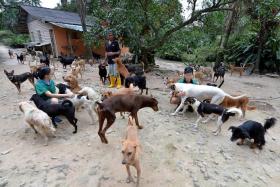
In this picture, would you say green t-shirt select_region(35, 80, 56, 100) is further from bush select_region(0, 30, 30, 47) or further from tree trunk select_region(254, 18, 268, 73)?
bush select_region(0, 30, 30, 47)

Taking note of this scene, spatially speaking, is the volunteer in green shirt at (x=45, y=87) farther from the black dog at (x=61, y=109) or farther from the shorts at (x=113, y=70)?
the shorts at (x=113, y=70)

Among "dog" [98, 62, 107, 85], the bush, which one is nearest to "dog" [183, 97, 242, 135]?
"dog" [98, 62, 107, 85]

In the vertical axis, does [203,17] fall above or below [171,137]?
above

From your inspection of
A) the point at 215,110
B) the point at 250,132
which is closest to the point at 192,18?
the point at 215,110

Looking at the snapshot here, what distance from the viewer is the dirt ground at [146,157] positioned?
385cm

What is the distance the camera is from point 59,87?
6156 millimetres

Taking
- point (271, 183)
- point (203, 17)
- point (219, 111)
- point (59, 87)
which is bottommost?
point (271, 183)

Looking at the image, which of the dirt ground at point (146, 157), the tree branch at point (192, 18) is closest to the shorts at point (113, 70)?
the dirt ground at point (146, 157)

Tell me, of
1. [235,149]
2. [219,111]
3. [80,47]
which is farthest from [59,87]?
[80,47]

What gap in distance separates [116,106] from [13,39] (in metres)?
33.5

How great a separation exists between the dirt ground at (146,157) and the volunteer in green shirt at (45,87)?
2.27 ft

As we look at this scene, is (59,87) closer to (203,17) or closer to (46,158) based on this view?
(46,158)

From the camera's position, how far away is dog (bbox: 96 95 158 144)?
4477 mm

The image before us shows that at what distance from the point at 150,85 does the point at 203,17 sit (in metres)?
4.31
